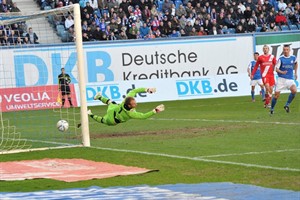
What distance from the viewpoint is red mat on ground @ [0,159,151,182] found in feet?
50.0

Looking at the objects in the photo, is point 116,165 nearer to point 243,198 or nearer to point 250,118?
point 243,198

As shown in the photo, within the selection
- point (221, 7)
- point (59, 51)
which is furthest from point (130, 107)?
point (221, 7)

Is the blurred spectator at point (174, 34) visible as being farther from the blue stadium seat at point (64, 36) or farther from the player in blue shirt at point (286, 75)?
the player in blue shirt at point (286, 75)

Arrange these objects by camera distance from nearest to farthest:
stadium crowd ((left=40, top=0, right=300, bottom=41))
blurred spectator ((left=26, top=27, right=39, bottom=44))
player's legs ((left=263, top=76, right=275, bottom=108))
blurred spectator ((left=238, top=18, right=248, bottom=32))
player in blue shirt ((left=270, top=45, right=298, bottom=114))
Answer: player in blue shirt ((left=270, top=45, right=298, bottom=114)) < player's legs ((left=263, top=76, right=275, bottom=108)) < blurred spectator ((left=26, top=27, right=39, bottom=44)) < stadium crowd ((left=40, top=0, right=300, bottom=41)) < blurred spectator ((left=238, top=18, right=248, bottom=32))

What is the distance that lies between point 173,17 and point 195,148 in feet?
89.8

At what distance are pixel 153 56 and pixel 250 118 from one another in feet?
48.7

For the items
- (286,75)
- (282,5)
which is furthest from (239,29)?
(286,75)

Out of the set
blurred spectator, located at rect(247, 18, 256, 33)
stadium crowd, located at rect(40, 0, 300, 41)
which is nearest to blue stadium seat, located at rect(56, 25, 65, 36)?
stadium crowd, located at rect(40, 0, 300, 41)

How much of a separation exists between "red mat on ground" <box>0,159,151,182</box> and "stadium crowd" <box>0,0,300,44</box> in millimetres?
23366

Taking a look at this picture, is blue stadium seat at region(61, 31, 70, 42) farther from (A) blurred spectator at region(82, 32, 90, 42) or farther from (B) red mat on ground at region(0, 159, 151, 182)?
(B) red mat on ground at region(0, 159, 151, 182)

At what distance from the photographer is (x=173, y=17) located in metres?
45.9

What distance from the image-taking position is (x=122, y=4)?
45.1 meters

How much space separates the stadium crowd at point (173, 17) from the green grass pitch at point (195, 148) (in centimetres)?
1211

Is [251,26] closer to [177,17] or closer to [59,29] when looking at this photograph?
[177,17]
